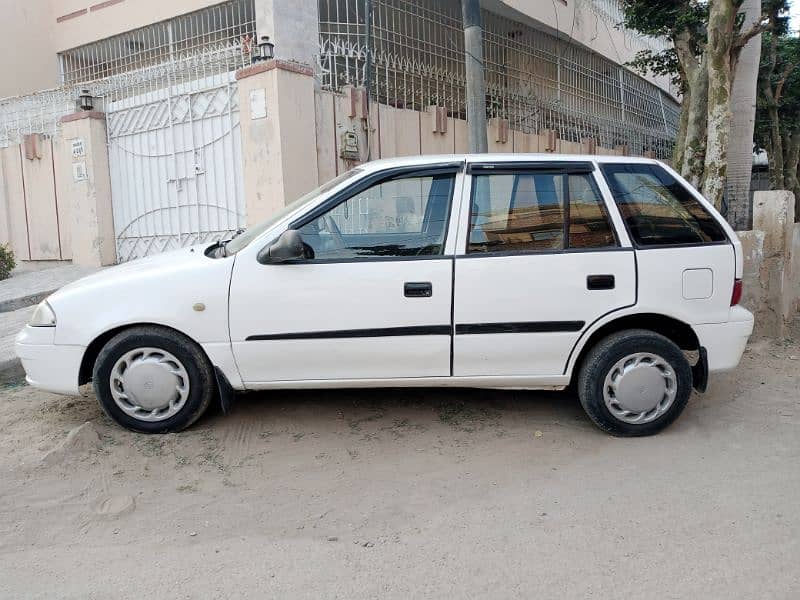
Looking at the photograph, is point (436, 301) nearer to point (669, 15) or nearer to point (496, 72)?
point (669, 15)

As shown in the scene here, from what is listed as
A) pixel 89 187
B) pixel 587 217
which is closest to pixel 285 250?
pixel 587 217

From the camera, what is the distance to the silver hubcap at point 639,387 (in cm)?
401

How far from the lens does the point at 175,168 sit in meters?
9.20

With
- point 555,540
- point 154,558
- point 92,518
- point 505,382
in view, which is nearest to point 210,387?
point 92,518

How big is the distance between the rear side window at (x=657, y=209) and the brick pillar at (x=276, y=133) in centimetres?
469

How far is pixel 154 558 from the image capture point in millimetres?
2840

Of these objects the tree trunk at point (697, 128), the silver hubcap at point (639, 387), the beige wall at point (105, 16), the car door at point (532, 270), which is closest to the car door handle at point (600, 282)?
the car door at point (532, 270)

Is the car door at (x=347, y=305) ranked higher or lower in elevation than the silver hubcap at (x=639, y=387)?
higher

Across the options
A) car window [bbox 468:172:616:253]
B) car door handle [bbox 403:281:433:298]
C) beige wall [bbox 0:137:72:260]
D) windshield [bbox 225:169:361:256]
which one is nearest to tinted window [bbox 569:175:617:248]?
car window [bbox 468:172:616:253]

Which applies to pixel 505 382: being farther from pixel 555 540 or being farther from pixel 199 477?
pixel 199 477

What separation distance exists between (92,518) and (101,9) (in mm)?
13023

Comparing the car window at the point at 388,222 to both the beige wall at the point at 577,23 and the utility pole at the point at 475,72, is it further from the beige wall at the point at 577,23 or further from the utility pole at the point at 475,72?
the beige wall at the point at 577,23

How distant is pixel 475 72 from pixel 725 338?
3.57 m

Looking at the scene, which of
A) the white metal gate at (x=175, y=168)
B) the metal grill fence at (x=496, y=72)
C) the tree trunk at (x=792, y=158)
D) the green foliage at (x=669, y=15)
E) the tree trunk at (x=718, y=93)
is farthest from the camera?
the tree trunk at (x=792, y=158)
